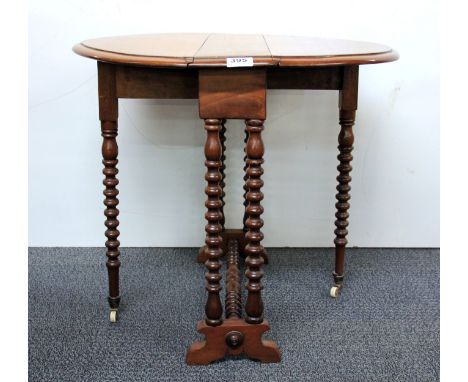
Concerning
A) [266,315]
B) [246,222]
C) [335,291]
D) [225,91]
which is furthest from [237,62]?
[335,291]

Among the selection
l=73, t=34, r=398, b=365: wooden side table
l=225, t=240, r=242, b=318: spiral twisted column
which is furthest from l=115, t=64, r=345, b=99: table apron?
l=225, t=240, r=242, b=318: spiral twisted column

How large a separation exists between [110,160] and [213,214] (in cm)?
40

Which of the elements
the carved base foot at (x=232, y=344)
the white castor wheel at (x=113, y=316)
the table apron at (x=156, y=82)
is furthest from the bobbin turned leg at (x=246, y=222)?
the white castor wheel at (x=113, y=316)

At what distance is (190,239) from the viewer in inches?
98.3

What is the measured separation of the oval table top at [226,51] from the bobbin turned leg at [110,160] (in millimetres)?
101

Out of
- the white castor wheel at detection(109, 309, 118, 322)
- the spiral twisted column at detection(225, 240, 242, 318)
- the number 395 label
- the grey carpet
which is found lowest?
the grey carpet

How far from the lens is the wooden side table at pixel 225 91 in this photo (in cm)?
151

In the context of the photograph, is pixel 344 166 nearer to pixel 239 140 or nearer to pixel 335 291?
pixel 335 291

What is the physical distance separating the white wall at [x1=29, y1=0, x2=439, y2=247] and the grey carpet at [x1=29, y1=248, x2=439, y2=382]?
0.35ft

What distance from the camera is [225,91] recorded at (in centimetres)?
152

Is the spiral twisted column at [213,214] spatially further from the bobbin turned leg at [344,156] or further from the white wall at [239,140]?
the white wall at [239,140]

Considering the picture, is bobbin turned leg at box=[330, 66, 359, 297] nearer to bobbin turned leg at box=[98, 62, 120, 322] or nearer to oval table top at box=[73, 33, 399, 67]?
oval table top at box=[73, 33, 399, 67]

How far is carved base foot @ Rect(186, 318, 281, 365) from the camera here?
1.68 m

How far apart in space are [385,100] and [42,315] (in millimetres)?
1427
